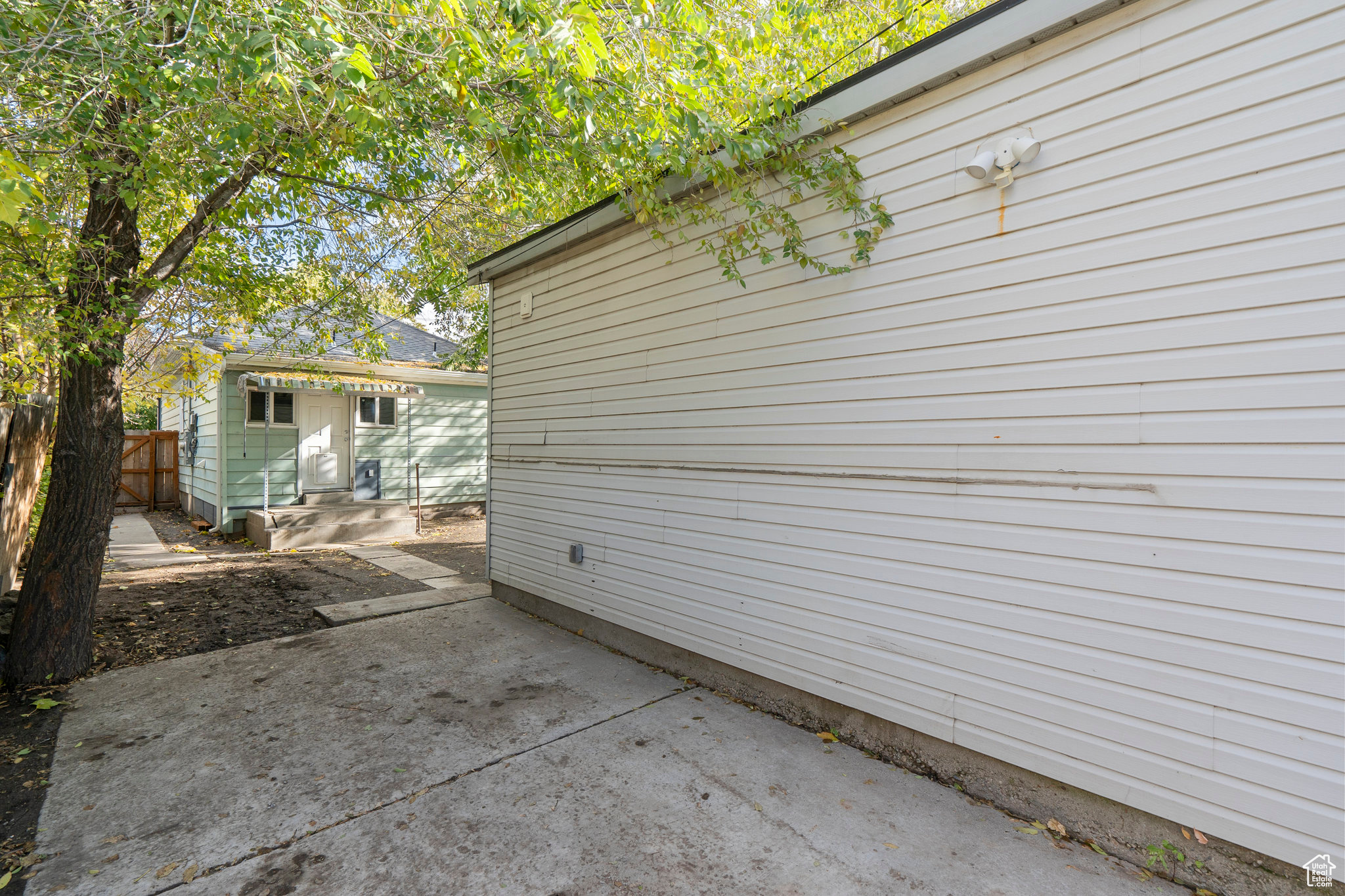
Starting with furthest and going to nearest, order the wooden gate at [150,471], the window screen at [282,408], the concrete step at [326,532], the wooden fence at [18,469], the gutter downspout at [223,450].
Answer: the wooden gate at [150,471] → the window screen at [282,408] → the gutter downspout at [223,450] → the concrete step at [326,532] → the wooden fence at [18,469]

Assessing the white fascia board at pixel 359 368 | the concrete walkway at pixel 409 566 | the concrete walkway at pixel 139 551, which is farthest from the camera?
the white fascia board at pixel 359 368

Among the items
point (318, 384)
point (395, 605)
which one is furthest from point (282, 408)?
point (395, 605)

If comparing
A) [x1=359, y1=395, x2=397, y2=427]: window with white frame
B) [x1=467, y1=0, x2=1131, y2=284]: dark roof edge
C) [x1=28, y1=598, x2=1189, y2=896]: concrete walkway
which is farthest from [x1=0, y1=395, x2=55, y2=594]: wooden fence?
[x1=467, y1=0, x2=1131, y2=284]: dark roof edge

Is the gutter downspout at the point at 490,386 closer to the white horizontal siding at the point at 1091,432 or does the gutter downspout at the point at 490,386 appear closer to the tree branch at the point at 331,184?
the tree branch at the point at 331,184

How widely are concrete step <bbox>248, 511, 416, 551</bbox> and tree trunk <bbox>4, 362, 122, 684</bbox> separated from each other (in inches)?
191

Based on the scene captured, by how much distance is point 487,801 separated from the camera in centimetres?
263

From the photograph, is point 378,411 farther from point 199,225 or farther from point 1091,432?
point 1091,432

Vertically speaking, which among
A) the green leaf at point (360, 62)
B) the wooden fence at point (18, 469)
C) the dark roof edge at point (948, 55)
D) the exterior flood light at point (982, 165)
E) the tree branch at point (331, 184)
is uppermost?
the tree branch at point (331, 184)

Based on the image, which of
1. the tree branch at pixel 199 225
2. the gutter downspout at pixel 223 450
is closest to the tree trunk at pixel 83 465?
the tree branch at pixel 199 225

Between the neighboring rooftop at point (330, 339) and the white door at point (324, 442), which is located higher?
the neighboring rooftop at point (330, 339)

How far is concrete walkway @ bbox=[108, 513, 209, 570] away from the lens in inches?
285

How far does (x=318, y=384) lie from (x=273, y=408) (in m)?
1.16

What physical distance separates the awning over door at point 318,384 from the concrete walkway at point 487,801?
5.36m

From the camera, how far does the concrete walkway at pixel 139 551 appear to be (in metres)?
7.24
